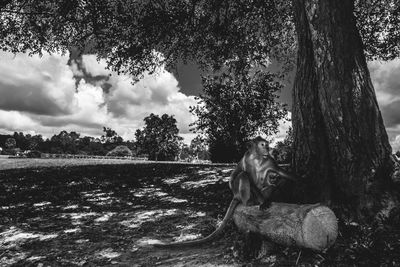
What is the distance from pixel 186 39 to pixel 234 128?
86.1 feet

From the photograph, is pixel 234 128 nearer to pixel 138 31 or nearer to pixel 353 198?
pixel 138 31

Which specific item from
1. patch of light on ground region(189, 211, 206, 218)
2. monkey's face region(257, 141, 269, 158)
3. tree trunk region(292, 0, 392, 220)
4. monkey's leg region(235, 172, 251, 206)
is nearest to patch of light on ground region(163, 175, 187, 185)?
patch of light on ground region(189, 211, 206, 218)

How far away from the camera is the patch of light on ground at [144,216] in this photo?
844 cm

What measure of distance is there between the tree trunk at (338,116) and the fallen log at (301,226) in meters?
0.93

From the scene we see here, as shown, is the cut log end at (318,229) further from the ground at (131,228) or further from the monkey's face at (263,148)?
the monkey's face at (263,148)

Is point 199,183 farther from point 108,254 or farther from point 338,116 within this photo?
point 338,116

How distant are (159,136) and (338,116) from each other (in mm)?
89816

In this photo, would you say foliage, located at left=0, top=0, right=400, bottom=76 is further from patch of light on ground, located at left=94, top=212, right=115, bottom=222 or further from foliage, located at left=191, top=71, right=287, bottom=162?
foliage, located at left=191, top=71, right=287, bottom=162

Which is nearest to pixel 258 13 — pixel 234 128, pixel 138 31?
pixel 138 31

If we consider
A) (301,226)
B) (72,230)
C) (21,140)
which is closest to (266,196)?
(301,226)

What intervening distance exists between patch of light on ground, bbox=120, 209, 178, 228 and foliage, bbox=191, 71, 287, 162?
29.4m

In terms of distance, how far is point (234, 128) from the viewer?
131 feet

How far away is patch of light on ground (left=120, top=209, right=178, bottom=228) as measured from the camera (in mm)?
8441

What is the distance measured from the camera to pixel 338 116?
5.76m
